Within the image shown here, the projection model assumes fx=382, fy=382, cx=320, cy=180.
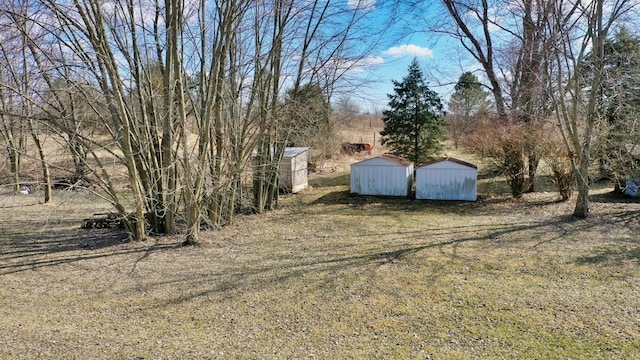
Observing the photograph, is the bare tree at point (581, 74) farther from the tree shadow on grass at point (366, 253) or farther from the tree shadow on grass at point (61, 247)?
the tree shadow on grass at point (61, 247)

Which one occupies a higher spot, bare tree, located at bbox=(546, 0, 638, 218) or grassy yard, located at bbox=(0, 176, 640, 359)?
bare tree, located at bbox=(546, 0, 638, 218)

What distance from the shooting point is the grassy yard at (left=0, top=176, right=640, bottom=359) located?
10.7 ft

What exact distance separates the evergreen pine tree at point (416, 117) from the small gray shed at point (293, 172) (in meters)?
4.33

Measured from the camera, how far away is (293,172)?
41.0 ft

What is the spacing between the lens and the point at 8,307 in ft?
13.5

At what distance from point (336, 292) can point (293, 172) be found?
8.32m

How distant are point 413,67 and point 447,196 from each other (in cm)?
657

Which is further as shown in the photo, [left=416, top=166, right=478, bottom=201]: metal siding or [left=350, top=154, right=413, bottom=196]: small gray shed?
[left=350, top=154, right=413, bottom=196]: small gray shed

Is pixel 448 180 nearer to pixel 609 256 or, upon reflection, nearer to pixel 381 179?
pixel 381 179

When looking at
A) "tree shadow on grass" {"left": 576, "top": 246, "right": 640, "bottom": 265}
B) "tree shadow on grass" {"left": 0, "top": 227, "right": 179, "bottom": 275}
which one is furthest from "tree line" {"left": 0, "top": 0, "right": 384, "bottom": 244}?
"tree shadow on grass" {"left": 576, "top": 246, "right": 640, "bottom": 265}

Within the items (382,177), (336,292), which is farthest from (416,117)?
(336,292)

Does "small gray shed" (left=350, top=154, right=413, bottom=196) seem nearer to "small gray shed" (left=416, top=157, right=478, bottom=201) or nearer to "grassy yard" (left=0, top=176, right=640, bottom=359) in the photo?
"small gray shed" (left=416, top=157, right=478, bottom=201)

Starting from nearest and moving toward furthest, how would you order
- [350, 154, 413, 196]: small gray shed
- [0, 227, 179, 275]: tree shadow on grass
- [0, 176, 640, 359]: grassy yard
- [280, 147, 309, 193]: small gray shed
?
[0, 176, 640, 359]: grassy yard < [0, 227, 179, 275]: tree shadow on grass < [350, 154, 413, 196]: small gray shed < [280, 147, 309, 193]: small gray shed

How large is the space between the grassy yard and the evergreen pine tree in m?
7.39
